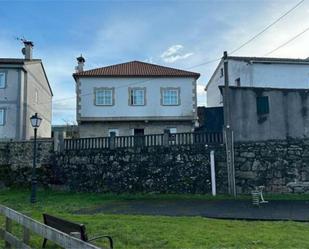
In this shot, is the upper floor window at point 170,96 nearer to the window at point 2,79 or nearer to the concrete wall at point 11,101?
the concrete wall at point 11,101

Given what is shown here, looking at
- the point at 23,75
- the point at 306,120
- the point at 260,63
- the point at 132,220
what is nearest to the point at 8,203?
the point at 132,220

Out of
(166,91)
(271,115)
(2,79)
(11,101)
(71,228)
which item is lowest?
(71,228)

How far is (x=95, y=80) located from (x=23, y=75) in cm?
570

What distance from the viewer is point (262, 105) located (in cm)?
1590

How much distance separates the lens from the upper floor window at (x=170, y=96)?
2622 cm

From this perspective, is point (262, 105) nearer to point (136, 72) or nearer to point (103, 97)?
point (136, 72)

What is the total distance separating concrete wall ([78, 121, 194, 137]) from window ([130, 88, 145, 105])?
1.41 metres

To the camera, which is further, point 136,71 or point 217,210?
point 136,71

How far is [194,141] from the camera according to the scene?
15805mm

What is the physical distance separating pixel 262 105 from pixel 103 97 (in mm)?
13010

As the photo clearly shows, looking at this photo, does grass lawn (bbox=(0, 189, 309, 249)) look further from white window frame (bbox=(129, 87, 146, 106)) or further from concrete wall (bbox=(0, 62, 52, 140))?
concrete wall (bbox=(0, 62, 52, 140))

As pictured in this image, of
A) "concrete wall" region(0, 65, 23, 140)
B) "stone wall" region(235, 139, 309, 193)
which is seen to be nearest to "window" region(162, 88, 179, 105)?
"concrete wall" region(0, 65, 23, 140)

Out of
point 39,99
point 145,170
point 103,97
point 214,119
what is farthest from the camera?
point 39,99

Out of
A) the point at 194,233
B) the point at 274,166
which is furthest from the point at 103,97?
the point at 194,233
